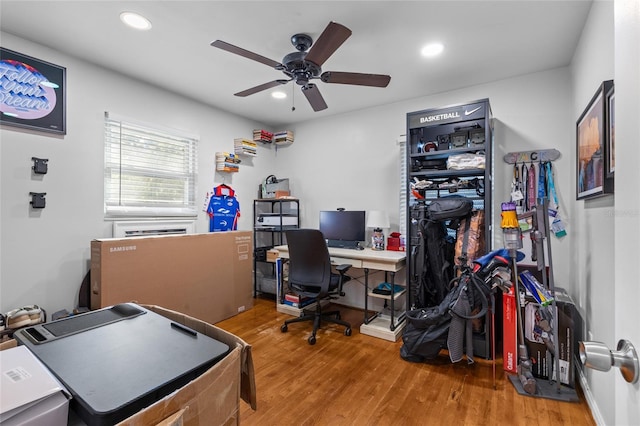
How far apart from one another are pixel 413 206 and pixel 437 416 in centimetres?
179

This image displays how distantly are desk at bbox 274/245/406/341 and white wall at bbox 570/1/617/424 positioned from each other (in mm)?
1414

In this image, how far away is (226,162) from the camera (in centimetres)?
392

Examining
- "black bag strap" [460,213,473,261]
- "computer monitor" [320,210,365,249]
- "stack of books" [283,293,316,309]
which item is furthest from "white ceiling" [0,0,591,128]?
"stack of books" [283,293,316,309]

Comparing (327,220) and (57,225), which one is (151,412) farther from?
(327,220)

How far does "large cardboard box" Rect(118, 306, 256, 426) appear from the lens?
0.57 metres

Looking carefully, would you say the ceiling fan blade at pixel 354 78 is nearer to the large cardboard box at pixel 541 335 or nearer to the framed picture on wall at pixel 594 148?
the framed picture on wall at pixel 594 148


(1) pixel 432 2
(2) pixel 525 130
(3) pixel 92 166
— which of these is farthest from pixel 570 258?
(3) pixel 92 166

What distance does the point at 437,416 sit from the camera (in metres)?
1.87

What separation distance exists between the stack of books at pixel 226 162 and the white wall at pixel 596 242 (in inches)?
A: 142

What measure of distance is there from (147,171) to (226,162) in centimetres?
95

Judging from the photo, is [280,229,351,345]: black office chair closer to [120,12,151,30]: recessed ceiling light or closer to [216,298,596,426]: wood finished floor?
[216,298,596,426]: wood finished floor

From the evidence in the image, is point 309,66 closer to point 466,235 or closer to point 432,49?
point 432,49

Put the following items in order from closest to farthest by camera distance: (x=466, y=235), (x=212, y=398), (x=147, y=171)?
(x=212, y=398) < (x=466, y=235) < (x=147, y=171)

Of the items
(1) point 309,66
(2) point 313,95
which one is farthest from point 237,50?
(2) point 313,95
